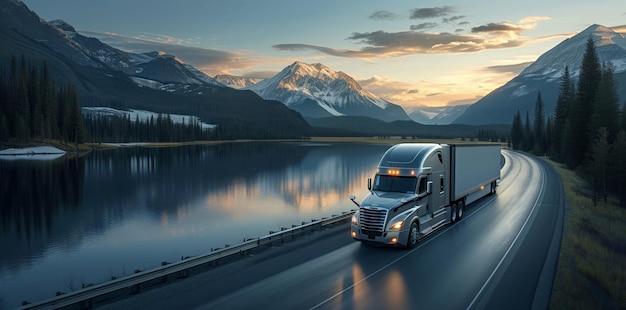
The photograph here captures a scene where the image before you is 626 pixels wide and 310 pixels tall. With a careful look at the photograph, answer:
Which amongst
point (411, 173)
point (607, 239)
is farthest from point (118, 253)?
point (607, 239)

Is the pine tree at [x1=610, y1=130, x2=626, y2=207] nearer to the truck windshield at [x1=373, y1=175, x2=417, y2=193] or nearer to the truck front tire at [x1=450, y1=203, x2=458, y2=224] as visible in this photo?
the truck front tire at [x1=450, y1=203, x2=458, y2=224]

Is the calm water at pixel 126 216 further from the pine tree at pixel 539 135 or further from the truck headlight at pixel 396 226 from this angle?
the pine tree at pixel 539 135

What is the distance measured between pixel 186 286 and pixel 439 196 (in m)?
14.0

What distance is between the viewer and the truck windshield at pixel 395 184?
21.1 m

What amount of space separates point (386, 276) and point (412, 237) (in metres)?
4.32

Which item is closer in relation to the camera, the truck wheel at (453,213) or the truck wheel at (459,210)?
the truck wheel at (453,213)

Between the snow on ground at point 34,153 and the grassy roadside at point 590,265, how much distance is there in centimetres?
11948

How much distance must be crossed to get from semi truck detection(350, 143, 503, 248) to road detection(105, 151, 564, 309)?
2.99 ft

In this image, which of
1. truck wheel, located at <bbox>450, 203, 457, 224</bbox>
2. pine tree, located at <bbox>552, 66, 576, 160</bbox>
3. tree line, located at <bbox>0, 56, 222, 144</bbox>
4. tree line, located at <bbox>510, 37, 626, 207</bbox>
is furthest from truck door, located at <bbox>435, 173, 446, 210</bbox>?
tree line, located at <bbox>0, 56, 222, 144</bbox>

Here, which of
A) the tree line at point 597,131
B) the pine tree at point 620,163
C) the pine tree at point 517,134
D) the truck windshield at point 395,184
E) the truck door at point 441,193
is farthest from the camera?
the pine tree at point 517,134

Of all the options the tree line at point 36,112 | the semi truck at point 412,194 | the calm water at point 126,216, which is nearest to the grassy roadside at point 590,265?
the semi truck at point 412,194

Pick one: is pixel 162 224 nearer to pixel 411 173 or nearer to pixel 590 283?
pixel 411 173

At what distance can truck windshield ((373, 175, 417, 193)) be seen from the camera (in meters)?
21.1

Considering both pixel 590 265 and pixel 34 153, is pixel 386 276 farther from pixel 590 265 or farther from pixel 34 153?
pixel 34 153
